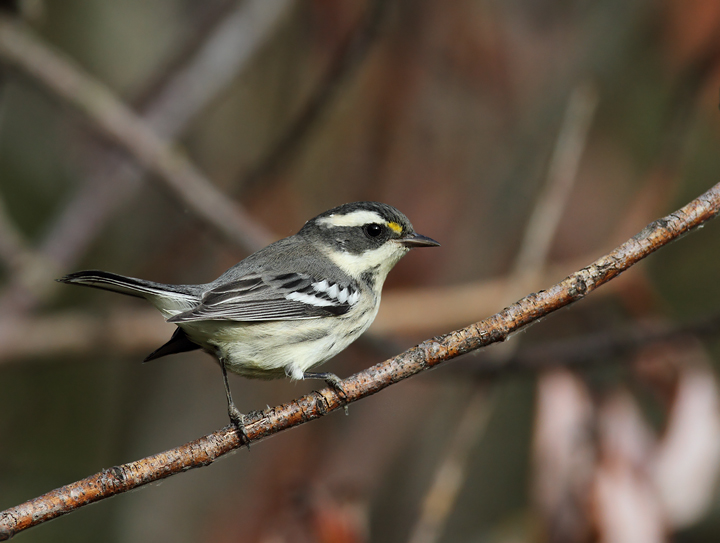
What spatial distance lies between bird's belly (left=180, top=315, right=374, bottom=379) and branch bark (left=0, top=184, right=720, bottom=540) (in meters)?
0.55

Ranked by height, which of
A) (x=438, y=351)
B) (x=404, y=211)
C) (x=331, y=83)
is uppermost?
(x=331, y=83)

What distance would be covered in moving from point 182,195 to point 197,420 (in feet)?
6.45

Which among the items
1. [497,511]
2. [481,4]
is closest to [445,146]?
[481,4]

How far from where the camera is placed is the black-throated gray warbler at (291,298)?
224 centimetres

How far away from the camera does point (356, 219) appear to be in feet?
9.46

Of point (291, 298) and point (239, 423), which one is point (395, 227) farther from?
point (239, 423)

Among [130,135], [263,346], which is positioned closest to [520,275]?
[263,346]

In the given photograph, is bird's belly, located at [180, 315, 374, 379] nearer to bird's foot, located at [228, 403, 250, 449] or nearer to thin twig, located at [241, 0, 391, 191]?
bird's foot, located at [228, 403, 250, 449]

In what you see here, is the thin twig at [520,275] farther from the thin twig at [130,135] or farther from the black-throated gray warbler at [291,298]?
the thin twig at [130,135]

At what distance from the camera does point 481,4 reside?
513 centimetres

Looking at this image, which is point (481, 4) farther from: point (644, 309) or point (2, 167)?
point (2, 167)

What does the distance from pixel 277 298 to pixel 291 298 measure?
0.19 feet

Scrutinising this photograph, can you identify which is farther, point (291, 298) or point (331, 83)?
point (331, 83)

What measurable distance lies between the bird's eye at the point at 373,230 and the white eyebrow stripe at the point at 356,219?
2 cm
